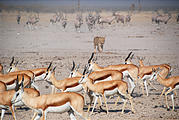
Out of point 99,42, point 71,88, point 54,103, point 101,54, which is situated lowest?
point 101,54

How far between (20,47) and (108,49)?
272 inches

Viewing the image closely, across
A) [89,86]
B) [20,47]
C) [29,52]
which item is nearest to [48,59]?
[29,52]

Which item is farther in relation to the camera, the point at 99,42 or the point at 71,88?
the point at 99,42

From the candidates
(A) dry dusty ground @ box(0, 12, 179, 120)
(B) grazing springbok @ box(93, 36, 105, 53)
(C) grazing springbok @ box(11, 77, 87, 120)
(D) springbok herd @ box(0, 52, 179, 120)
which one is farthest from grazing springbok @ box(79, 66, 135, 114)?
(B) grazing springbok @ box(93, 36, 105, 53)

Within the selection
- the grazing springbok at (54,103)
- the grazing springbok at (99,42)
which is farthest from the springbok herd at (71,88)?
the grazing springbok at (99,42)

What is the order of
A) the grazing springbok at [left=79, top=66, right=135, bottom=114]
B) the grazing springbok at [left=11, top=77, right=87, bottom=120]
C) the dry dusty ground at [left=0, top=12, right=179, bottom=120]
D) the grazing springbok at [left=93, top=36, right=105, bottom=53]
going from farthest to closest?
the grazing springbok at [left=93, top=36, right=105, bottom=53], the dry dusty ground at [left=0, top=12, right=179, bottom=120], the grazing springbok at [left=79, top=66, right=135, bottom=114], the grazing springbok at [left=11, top=77, right=87, bottom=120]

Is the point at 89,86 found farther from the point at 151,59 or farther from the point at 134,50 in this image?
the point at 134,50

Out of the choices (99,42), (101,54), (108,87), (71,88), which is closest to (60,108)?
(108,87)

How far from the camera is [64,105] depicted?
24.7 ft

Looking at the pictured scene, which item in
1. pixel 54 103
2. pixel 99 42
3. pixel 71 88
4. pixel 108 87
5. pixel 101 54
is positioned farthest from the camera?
pixel 99 42

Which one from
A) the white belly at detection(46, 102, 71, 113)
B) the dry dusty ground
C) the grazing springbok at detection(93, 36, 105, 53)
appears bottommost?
the dry dusty ground

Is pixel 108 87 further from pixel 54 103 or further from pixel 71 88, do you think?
pixel 54 103

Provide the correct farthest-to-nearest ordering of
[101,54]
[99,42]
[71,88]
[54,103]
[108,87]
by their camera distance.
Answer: [99,42] < [101,54] < [71,88] < [108,87] < [54,103]

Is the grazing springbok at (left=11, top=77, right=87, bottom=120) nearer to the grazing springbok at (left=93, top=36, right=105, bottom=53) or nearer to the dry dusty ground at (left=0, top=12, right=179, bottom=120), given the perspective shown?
the dry dusty ground at (left=0, top=12, right=179, bottom=120)
